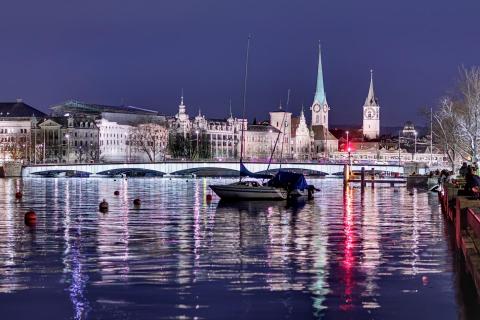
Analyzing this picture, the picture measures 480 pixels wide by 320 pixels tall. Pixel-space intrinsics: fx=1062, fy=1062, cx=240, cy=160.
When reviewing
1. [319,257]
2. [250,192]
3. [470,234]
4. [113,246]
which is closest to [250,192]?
[250,192]

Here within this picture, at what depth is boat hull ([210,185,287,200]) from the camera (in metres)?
64.9

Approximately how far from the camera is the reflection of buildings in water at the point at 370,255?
21156 millimetres

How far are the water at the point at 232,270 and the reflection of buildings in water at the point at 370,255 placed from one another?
0.03 m

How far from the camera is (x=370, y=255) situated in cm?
2892

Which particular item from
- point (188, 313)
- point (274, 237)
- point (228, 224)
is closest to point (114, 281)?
point (188, 313)

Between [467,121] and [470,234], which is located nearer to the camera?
[470,234]

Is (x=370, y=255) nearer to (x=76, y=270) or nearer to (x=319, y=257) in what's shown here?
(x=319, y=257)

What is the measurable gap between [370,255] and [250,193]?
119 ft

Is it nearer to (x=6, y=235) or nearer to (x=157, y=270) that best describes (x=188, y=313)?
(x=157, y=270)

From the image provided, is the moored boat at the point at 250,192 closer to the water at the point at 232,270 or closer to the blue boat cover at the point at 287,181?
the blue boat cover at the point at 287,181

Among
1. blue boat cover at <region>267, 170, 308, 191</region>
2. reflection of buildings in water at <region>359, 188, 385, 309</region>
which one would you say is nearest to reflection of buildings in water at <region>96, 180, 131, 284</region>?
reflection of buildings in water at <region>359, 188, 385, 309</region>

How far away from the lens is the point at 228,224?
138ft

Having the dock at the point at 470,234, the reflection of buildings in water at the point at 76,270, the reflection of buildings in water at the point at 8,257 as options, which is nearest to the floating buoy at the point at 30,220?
the reflection of buildings in water at the point at 8,257

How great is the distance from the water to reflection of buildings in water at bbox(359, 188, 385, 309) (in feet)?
0.10
